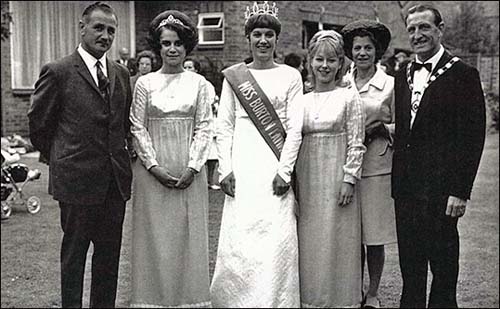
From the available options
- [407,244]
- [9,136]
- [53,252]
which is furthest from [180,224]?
[9,136]

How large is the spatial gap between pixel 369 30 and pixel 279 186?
4.36 feet

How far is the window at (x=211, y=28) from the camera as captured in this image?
17.4 meters

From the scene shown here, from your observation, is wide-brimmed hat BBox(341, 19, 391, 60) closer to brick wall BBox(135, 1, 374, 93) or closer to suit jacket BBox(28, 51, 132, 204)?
suit jacket BBox(28, 51, 132, 204)

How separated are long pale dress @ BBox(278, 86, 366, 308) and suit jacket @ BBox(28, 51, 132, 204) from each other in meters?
1.29

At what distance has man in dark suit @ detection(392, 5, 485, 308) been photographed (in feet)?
15.0

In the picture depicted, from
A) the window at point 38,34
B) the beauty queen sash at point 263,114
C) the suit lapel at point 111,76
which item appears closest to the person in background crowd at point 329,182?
the beauty queen sash at point 263,114

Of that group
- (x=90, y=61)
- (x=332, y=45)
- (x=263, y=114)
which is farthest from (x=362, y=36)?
(x=90, y=61)

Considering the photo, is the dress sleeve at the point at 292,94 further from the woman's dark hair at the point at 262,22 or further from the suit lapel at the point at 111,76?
the suit lapel at the point at 111,76

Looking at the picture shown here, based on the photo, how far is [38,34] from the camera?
17062 mm

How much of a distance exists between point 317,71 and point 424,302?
68.4 inches

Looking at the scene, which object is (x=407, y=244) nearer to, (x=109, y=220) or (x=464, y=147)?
(x=464, y=147)

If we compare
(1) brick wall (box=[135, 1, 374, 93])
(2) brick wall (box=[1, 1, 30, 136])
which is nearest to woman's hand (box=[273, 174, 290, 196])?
(1) brick wall (box=[135, 1, 374, 93])

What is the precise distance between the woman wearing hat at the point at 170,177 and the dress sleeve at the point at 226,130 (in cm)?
9

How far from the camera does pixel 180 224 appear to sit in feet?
16.3
